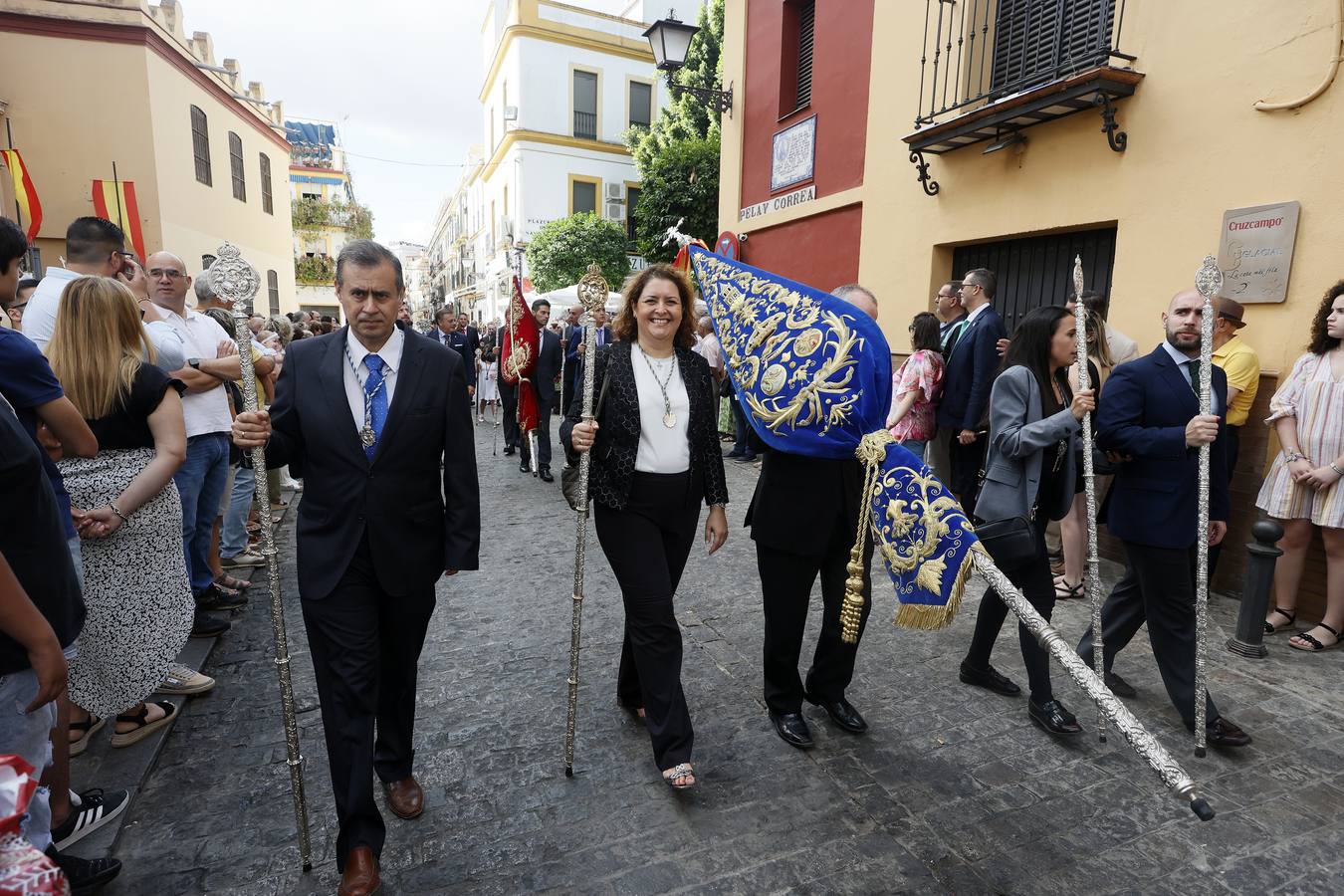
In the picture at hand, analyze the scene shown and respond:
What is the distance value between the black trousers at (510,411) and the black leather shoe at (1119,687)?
8.11 m

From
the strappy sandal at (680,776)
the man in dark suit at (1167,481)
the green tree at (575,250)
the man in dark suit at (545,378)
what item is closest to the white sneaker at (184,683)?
the strappy sandal at (680,776)

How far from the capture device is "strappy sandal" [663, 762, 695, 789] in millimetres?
2750

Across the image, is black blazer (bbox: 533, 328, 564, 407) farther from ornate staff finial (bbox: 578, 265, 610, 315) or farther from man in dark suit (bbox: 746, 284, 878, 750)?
man in dark suit (bbox: 746, 284, 878, 750)

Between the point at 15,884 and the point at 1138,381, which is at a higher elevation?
the point at 1138,381

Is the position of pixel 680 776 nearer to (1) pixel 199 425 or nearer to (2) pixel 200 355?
(1) pixel 199 425


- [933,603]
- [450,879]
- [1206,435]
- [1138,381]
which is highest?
[1138,381]

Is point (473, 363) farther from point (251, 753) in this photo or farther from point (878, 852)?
point (878, 852)

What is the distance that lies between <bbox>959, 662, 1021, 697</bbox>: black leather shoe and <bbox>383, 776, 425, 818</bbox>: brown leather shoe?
8.67 feet

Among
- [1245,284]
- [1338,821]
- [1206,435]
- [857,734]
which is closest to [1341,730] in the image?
[1338,821]

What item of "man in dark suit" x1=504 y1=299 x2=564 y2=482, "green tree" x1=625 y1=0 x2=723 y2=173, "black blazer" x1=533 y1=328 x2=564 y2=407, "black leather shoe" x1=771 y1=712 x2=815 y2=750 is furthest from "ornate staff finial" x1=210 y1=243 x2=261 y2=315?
"green tree" x1=625 y1=0 x2=723 y2=173

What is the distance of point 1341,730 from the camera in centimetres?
334

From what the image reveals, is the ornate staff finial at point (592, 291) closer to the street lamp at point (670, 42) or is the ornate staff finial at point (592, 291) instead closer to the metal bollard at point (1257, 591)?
the metal bollard at point (1257, 591)

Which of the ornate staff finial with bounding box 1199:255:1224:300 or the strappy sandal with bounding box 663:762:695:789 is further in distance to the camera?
the ornate staff finial with bounding box 1199:255:1224:300

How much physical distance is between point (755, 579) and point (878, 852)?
276 centimetres
